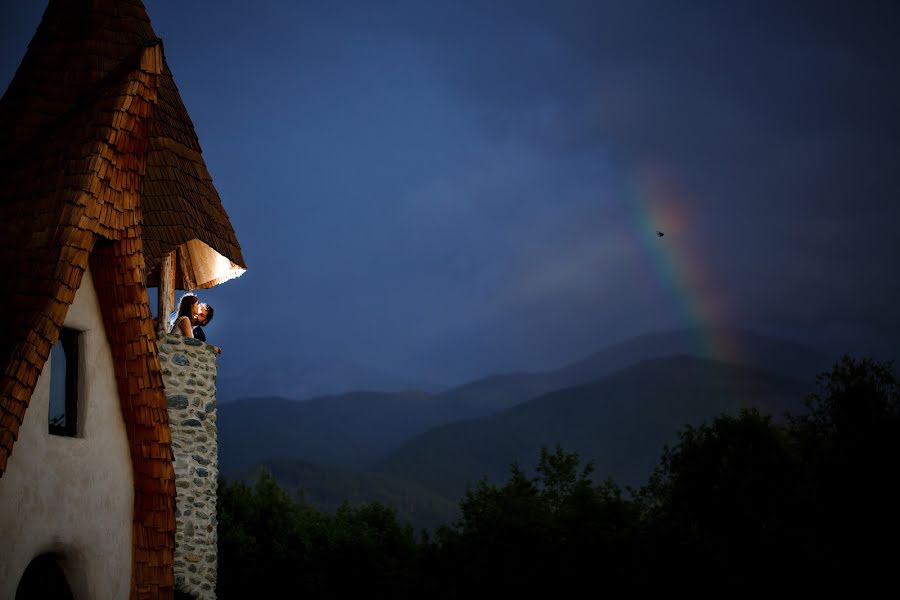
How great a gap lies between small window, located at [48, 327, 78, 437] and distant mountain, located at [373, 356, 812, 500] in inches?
4905

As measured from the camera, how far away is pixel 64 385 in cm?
1068

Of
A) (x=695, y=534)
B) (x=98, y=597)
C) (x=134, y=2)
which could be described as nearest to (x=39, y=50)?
(x=134, y=2)

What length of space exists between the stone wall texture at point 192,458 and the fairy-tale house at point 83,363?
5334 mm

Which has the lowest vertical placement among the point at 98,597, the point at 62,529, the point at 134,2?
the point at 98,597

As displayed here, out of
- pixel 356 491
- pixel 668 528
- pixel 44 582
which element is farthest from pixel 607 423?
pixel 44 582

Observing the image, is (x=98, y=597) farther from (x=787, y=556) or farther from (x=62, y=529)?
(x=787, y=556)

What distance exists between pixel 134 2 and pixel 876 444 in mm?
27527

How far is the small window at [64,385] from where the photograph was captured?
1040 cm

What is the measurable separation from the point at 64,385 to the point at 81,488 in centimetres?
139

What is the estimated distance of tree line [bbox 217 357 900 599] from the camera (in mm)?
24453

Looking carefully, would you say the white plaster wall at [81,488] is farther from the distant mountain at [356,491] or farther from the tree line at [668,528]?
the distant mountain at [356,491]

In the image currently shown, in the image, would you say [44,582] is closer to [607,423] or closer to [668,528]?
[668,528]

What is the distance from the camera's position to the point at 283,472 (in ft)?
354

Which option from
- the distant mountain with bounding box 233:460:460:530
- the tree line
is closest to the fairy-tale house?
the tree line
